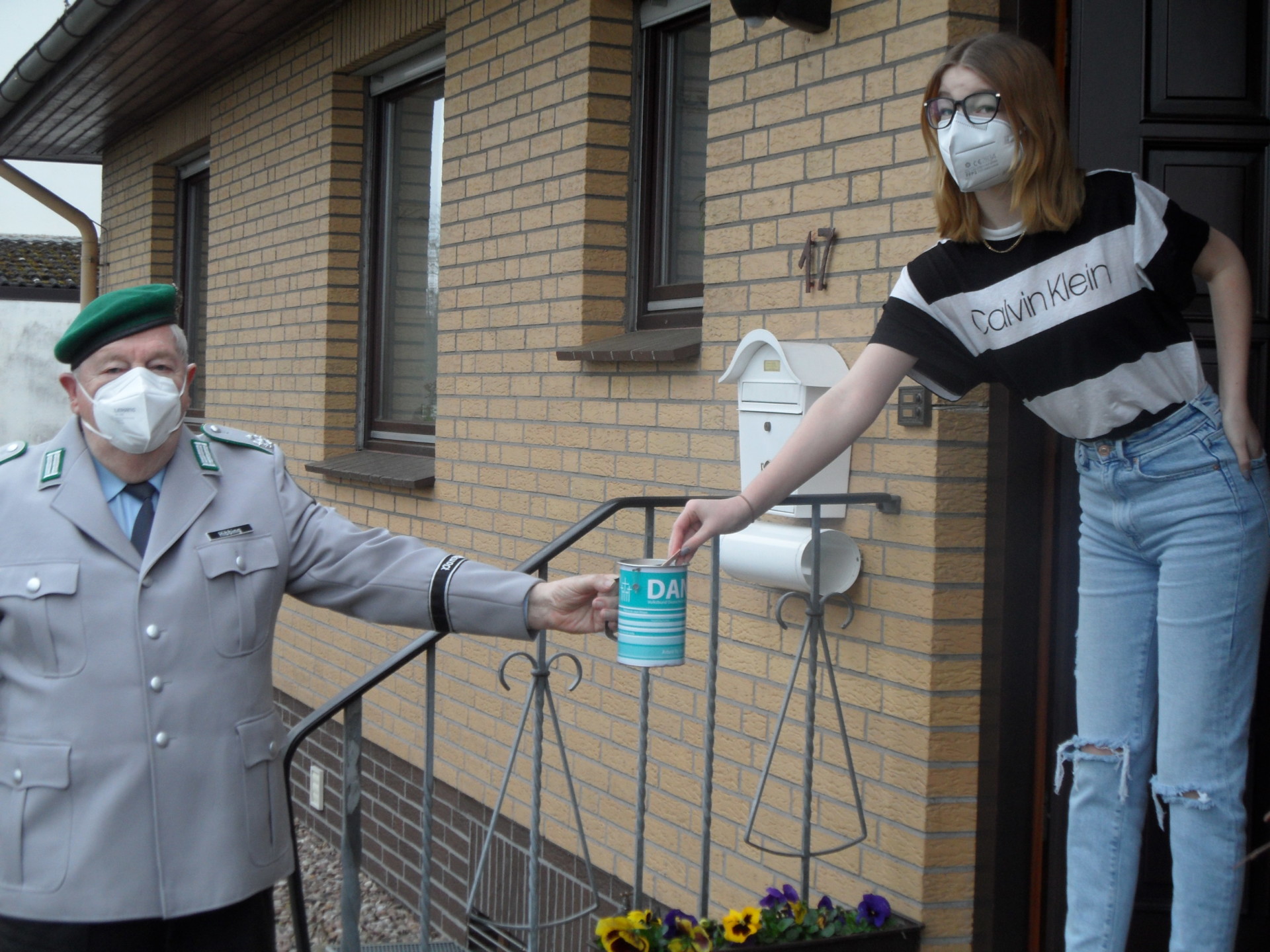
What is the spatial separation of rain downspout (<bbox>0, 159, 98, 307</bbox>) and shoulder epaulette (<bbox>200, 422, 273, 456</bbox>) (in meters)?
8.51

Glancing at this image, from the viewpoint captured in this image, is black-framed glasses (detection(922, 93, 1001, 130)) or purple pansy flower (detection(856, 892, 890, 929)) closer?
black-framed glasses (detection(922, 93, 1001, 130))

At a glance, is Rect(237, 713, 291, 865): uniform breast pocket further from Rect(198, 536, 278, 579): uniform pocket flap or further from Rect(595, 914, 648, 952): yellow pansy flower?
Rect(595, 914, 648, 952): yellow pansy flower

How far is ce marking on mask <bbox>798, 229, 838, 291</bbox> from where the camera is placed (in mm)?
3319

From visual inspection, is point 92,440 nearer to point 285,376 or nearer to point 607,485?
point 607,485

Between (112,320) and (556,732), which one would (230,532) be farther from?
(556,732)

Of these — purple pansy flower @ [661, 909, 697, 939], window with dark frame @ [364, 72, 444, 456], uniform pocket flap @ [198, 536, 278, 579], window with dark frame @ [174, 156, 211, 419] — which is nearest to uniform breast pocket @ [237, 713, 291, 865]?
uniform pocket flap @ [198, 536, 278, 579]

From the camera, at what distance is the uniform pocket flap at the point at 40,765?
2.04m

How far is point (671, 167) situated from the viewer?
4.49 meters

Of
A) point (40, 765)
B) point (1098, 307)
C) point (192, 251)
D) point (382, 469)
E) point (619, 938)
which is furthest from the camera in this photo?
point (192, 251)

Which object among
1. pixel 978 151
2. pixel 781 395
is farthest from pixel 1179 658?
pixel 781 395

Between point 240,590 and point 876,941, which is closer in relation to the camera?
point 240,590

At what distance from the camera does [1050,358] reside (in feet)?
7.57

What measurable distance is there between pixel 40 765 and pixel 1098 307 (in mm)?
1829

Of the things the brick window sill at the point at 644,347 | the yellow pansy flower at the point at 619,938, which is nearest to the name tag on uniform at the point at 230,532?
the yellow pansy flower at the point at 619,938
